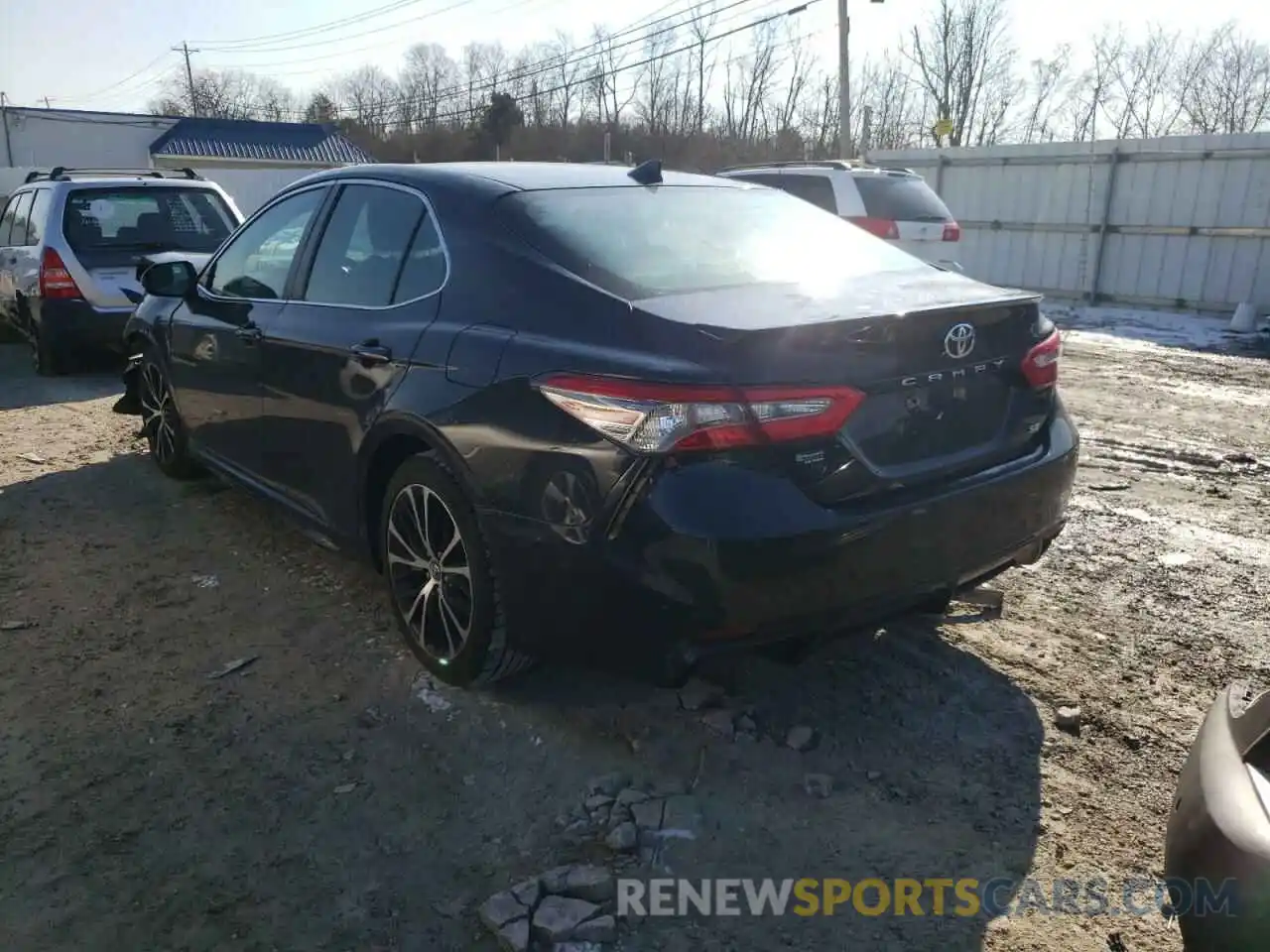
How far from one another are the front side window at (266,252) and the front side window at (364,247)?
0.84 ft

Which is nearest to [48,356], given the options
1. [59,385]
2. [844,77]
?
[59,385]

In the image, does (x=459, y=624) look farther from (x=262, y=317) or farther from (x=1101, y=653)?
(x=1101, y=653)

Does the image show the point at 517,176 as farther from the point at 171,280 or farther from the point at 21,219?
the point at 21,219

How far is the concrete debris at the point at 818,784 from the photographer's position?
8.86 ft

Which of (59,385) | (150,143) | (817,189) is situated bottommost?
(59,385)

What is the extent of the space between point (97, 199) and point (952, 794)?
853 centimetres

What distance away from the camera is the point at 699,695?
10.3 ft

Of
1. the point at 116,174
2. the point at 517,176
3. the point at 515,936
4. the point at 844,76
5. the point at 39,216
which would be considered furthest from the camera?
→ the point at 844,76

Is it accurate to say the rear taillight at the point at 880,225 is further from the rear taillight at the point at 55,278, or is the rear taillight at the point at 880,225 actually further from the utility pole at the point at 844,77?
the utility pole at the point at 844,77

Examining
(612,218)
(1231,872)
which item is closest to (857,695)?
(1231,872)

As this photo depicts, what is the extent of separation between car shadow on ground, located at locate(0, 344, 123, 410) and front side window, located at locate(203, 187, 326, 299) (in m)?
4.08

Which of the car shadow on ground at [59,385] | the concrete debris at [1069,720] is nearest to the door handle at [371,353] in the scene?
the concrete debris at [1069,720]

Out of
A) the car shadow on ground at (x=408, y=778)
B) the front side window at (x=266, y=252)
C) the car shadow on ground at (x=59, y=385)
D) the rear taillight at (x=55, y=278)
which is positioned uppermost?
the front side window at (x=266, y=252)

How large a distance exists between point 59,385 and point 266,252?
540cm
